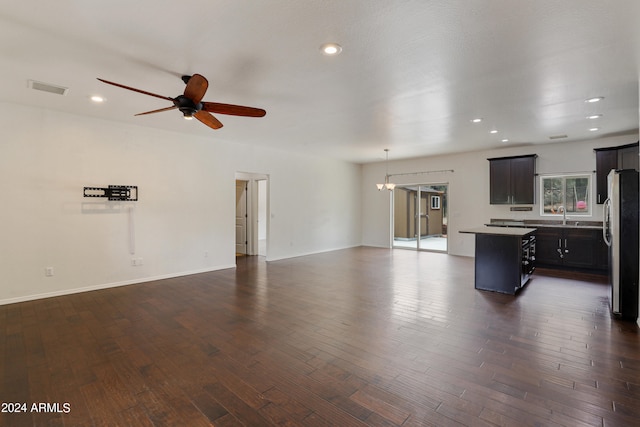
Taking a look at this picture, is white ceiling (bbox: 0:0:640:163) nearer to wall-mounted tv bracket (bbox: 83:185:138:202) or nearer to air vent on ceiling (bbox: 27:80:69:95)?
air vent on ceiling (bbox: 27:80:69:95)

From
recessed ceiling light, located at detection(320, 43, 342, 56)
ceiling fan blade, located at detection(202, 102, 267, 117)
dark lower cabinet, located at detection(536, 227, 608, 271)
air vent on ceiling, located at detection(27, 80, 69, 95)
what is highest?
air vent on ceiling, located at detection(27, 80, 69, 95)

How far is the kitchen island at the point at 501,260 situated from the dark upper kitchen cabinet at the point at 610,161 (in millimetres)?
2674

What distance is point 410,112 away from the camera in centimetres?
471

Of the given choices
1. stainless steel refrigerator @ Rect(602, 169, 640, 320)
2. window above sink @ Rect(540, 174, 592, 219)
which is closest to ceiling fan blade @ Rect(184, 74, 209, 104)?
stainless steel refrigerator @ Rect(602, 169, 640, 320)

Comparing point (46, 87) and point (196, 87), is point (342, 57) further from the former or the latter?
point (46, 87)

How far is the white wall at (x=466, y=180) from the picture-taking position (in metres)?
6.67

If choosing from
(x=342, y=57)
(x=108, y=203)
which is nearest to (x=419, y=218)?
(x=342, y=57)

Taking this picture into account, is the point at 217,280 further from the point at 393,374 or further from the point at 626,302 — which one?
the point at 626,302

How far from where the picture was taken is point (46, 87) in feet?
12.0

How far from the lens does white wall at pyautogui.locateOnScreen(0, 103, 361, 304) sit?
4297mm

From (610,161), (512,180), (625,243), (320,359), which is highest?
(610,161)

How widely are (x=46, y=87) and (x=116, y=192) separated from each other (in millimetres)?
1807

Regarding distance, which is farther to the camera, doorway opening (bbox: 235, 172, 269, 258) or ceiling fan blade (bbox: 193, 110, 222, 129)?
doorway opening (bbox: 235, 172, 269, 258)

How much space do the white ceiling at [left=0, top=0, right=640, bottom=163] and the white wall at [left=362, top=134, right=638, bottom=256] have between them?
5.35 feet
